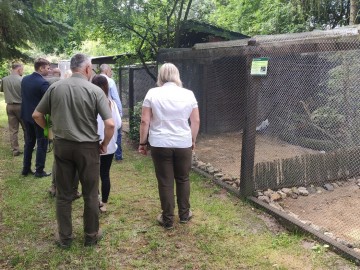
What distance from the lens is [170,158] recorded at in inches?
140

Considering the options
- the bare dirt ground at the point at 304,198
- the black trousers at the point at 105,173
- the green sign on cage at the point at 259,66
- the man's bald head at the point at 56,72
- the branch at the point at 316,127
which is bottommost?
the bare dirt ground at the point at 304,198

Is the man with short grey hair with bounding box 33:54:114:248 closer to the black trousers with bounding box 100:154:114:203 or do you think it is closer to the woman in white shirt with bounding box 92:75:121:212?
the woman in white shirt with bounding box 92:75:121:212

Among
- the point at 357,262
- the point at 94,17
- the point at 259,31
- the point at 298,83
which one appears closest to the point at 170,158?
the point at 357,262

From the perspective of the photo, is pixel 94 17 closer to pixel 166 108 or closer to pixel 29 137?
pixel 29 137

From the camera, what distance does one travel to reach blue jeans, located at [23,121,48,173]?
5.16 meters

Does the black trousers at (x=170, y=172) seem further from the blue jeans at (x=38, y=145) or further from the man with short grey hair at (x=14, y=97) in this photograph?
the man with short grey hair at (x=14, y=97)

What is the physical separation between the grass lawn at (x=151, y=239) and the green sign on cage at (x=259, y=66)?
1.65 m

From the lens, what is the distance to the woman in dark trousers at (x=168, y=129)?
137 inches

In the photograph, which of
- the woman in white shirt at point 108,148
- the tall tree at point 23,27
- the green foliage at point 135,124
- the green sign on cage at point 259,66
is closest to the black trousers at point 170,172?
the woman in white shirt at point 108,148

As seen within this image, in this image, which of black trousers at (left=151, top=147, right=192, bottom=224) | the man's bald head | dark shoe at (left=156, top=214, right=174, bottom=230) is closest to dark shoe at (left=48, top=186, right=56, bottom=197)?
dark shoe at (left=156, top=214, right=174, bottom=230)

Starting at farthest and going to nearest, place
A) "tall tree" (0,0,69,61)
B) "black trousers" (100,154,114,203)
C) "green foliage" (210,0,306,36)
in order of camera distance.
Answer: "green foliage" (210,0,306,36) < "tall tree" (0,0,69,61) < "black trousers" (100,154,114,203)

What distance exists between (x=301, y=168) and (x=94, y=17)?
15.2 ft

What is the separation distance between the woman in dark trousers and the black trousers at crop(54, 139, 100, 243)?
2.09 ft

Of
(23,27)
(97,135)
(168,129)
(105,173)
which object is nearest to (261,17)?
(23,27)
